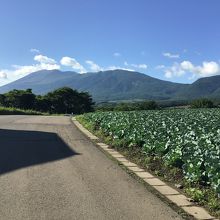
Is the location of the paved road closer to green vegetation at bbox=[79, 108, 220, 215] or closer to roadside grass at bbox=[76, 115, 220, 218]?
roadside grass at bbox=[76, 115, 220, 218]

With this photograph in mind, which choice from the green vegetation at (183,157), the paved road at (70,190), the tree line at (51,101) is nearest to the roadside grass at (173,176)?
the green vegetation at (183,157)

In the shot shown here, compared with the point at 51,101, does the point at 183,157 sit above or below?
below

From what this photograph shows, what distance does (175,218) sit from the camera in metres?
6.02

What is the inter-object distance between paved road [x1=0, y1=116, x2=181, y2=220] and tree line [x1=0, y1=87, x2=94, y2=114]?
255ft

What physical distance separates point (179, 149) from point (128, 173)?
3.92 feet

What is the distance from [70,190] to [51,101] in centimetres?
8924

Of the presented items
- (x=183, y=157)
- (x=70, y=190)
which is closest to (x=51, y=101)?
(x=183, y=157)

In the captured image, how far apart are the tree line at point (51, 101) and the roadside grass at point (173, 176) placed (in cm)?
7648

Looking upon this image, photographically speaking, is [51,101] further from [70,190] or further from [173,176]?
[70,190]

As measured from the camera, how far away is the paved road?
612cm

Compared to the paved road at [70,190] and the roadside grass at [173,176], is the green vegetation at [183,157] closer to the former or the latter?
the roadside grass at [173,176]

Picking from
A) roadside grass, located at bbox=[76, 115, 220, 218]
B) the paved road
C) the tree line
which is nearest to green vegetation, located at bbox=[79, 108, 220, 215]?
roadside grass, located at bbox=[76, 115, 220, 218]

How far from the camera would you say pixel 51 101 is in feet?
315

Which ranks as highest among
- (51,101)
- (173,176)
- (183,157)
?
(51,101)
